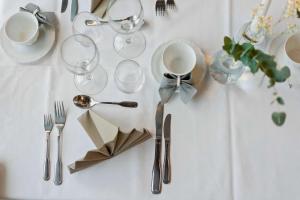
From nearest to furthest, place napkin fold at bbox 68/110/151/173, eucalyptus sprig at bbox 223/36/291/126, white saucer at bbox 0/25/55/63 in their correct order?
1. eucalyptus sprig at bbox 223/36/291/126
2. napkin fold at bbox 68/110/151/173
3. white saucer at bbox 0/25/55/63

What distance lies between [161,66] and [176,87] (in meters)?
0.08

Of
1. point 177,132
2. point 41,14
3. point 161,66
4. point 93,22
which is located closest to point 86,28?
point 93,22

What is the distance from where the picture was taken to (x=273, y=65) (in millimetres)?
704

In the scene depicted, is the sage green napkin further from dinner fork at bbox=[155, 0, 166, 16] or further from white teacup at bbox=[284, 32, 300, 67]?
white teacup at bbox=[284, 32, 300, 67]

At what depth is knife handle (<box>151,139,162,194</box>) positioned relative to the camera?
940mm

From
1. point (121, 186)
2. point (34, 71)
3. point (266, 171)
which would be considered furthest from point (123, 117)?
point (266, 171)

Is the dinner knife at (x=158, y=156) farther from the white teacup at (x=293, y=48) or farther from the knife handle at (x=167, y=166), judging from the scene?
the white teacup at (x=293, y=48)

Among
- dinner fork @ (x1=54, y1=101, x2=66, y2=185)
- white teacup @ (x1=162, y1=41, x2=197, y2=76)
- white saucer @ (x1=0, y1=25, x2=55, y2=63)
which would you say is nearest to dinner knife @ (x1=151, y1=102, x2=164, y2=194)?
white teacup @ (x1=162, y1=41, x2=197, y2=76)

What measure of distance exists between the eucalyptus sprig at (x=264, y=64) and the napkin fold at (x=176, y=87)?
7.3 inches

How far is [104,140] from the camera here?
95 cm

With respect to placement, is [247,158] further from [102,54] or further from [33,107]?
[33,107]

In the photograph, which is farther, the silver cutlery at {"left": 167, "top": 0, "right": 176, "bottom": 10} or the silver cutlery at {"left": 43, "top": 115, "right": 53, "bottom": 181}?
the silver cutlery at {"left": 167, "top": 0, "right": 176, "bottom": 10}

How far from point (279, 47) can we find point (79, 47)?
0.54 m

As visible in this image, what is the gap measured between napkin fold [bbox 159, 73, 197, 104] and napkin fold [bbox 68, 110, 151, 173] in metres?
0.11
